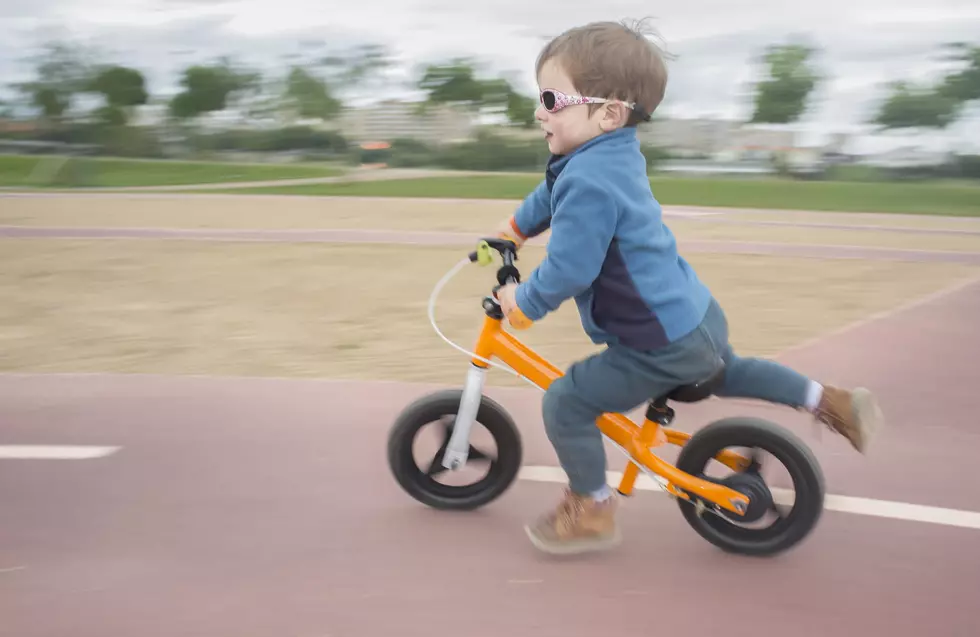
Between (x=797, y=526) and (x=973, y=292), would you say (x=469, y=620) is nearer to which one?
(x=797, y=526)

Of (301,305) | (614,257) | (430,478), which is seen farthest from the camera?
(301,305)

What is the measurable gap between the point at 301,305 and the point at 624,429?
4.69 meters

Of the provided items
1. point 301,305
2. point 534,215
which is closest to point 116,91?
point 301,305

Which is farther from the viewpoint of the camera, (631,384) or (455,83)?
(455,83)

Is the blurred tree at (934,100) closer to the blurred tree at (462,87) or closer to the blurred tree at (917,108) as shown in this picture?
the blurred tree at (917,108)

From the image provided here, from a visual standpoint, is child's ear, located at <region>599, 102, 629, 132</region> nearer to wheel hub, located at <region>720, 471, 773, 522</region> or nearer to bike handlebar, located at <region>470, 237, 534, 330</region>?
bike handlebar, located at <region>470, 237, 534, 330</region>

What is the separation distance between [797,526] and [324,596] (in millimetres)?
1413

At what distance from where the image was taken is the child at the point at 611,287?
256 cm

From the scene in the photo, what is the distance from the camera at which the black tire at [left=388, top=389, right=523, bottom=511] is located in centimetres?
310

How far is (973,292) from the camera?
775cm

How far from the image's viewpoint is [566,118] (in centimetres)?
263

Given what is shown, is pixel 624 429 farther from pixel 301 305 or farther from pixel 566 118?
pixel 301 305

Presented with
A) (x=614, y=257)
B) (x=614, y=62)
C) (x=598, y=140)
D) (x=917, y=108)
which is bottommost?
(x=917, y=108)

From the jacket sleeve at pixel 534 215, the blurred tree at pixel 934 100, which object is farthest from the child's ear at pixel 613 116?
the blurred tree at pixel 934 100
